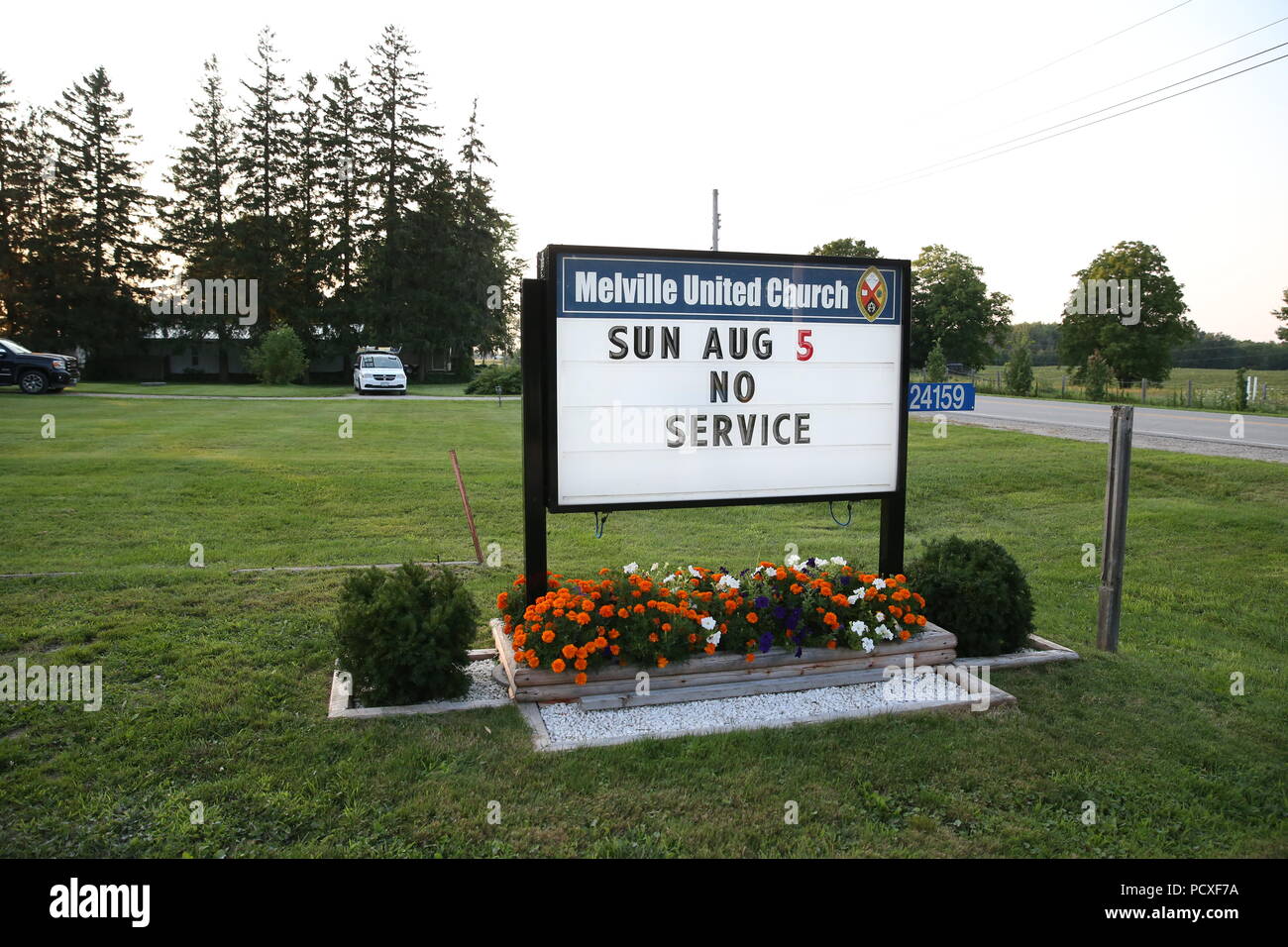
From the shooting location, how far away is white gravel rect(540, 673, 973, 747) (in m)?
4.76

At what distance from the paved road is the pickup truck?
2720cm

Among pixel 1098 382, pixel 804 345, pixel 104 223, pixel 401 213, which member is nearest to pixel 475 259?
pixel 401 213

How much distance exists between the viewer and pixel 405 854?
3.49 m

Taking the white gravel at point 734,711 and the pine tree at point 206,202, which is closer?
the white gravel at point 734,711

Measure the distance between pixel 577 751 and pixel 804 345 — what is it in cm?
323

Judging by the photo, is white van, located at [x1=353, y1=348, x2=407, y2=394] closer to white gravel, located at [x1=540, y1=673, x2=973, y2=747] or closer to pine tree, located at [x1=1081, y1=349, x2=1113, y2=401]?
white gravel, located at [x1=540, y1=673, x2=973, y2=747]

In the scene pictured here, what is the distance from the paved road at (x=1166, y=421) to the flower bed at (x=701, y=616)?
37.3ft

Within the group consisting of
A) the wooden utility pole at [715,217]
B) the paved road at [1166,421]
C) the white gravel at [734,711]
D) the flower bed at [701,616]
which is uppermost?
the wooden utility pole at [715,217]

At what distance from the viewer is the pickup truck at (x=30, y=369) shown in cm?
2580

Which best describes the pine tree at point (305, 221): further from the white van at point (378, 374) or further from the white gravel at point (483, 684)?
the white gravel at point (483, 684)

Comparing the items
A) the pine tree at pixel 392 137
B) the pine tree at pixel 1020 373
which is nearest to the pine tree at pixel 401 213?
the pine tree at pixel 392 137

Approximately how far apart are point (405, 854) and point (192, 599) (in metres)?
4.59

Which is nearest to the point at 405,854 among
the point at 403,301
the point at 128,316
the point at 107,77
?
the point at 403,301

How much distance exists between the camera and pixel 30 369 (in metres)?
26.0
